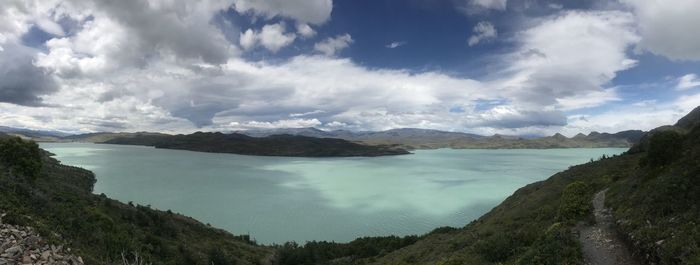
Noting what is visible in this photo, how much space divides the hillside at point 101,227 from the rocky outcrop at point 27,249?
49cm

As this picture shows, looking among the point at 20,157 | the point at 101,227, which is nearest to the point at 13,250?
the point at 101,227

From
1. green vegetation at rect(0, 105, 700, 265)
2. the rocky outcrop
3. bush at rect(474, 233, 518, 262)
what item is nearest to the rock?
the rocky outcrop

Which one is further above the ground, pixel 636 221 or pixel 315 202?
pixel 636 221

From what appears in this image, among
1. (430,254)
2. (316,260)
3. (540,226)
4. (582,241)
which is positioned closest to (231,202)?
(316,260)

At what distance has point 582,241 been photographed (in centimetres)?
1586

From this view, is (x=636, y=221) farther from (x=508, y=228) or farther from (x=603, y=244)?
(x=508, y=228)

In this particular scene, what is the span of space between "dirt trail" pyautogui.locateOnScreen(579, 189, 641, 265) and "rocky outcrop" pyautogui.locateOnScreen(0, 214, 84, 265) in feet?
61.6

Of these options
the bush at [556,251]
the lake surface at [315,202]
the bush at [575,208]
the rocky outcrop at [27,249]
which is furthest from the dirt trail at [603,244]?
the lake surface at [315,202]

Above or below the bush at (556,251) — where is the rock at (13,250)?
above

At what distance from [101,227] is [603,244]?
29.4 metres

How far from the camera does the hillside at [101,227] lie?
1641 cm

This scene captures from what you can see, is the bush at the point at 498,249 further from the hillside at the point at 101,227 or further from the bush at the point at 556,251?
the hillside at the point at 101,227

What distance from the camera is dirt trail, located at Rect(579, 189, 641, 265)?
530 inches

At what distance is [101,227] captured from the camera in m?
25.2
